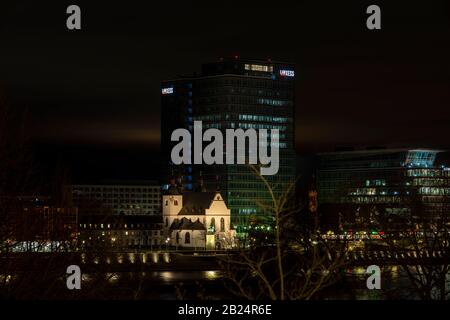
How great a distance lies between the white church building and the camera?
160 metres

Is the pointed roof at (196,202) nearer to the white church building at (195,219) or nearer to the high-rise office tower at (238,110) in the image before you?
the white church building at (195,219)

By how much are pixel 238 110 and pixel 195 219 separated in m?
19.9

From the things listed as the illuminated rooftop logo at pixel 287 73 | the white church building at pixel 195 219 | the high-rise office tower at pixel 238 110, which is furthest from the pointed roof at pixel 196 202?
the illuminated rooftop logo at pixel 287 73

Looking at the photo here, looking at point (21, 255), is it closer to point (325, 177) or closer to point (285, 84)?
point (285, 84)

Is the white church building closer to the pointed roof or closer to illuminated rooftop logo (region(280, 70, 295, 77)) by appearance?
Answer: the pointed roof

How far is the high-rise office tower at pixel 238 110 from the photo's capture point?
6575 inches

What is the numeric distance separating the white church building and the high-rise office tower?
10.3ft

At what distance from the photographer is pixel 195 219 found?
164 meters

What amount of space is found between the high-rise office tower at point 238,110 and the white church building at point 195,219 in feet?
10.3

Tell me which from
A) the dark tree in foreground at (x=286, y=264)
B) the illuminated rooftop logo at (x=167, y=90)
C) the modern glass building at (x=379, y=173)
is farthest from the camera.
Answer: the illuminated rooftop logo at (x=167, y=90)

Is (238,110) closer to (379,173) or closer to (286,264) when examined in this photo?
(379,173)
